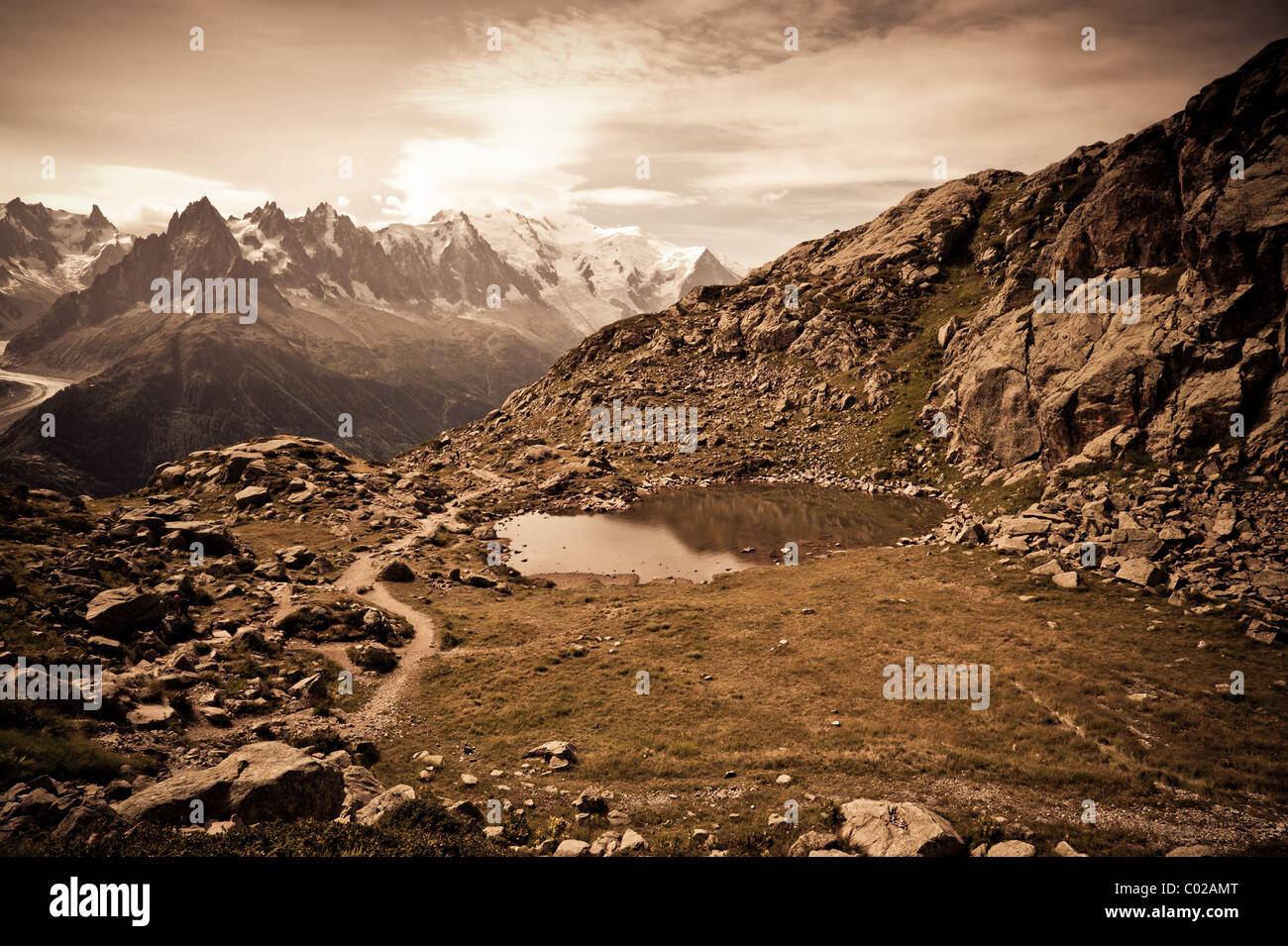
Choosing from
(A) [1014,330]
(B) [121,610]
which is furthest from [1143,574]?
(B) [121,610]

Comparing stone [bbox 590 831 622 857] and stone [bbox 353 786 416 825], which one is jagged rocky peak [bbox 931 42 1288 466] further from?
stone [bbox 353 786 416 825]

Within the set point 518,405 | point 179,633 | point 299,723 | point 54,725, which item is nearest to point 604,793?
point 299,723

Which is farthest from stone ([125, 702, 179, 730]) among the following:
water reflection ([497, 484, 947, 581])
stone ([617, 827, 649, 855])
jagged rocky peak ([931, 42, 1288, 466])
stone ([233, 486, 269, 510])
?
jagged rocky peak ([931, 42, 1288, 466])

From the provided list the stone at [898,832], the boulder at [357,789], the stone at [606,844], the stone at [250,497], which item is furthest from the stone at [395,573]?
the stone at [898,832]

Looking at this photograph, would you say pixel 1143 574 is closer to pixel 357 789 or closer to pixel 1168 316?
pixel 1168 316

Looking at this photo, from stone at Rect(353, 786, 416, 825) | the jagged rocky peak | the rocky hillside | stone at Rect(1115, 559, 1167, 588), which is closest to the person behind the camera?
stone at Rect(353, 786, 416, 825)

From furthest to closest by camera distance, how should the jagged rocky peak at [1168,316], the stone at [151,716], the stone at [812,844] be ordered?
the jagged rocky peak at [1168,316] < the stone at [151,716] < the stone at [812,844]

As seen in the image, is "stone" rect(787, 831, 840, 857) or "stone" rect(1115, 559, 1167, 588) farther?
"stone" rect(1115, 559, 1167, 588)

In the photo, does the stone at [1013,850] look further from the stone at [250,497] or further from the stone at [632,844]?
the stone at [250,497]

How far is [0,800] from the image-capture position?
15.8 meters

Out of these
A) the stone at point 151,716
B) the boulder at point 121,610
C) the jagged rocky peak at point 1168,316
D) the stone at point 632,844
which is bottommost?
the stone at point 632,844

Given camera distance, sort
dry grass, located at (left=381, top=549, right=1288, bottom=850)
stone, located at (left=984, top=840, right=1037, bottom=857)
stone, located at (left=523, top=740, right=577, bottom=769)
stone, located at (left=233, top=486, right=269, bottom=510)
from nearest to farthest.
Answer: stone, located at (left=984, top=840, right=1037, bottom=857) < dry grass, located at (left=381, top=549, right=1288, bottom=850) < stone, located at (left=523, top=740, right=577, bottom=769) < stone, located at (left=233, top=486, right=269, bottom=510)

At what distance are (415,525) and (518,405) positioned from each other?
8105 centimetres
